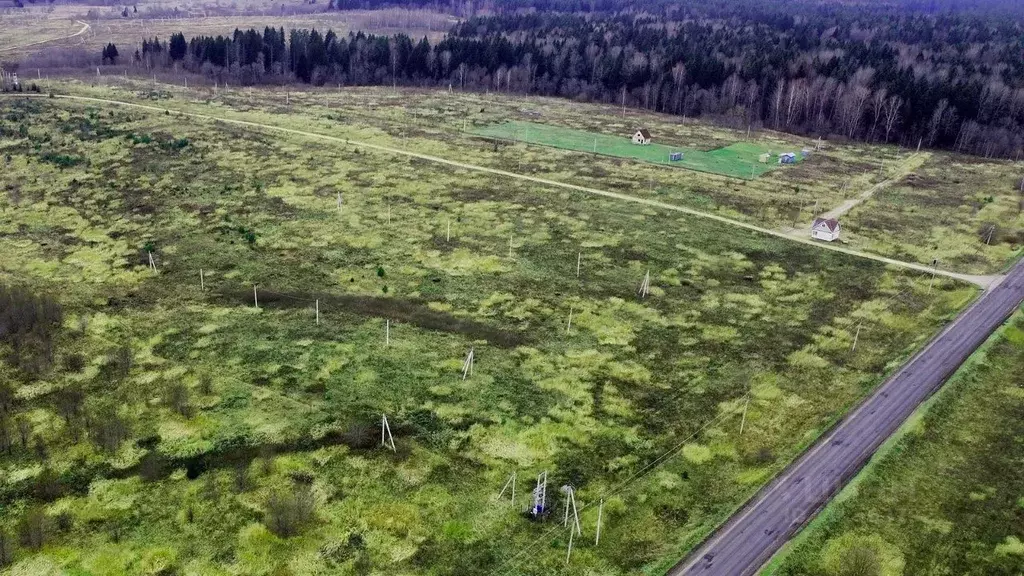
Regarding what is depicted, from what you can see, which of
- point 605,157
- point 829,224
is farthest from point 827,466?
point 605,157

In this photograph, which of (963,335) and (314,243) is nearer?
(963,335)

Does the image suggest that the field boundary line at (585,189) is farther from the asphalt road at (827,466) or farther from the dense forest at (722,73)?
the dense forest at (722,73)

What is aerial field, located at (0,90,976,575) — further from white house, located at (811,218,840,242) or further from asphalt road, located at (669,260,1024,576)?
white house, located at (811,218,840,242)

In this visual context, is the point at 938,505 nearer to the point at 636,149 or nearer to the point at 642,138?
the point at 636,149

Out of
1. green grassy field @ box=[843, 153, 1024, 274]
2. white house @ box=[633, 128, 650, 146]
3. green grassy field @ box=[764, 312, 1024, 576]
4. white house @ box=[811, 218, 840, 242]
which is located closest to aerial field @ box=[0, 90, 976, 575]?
white house @ box=[811, 218, 840, 242]

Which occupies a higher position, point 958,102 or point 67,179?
point 958,102

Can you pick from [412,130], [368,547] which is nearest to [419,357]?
[368,547]

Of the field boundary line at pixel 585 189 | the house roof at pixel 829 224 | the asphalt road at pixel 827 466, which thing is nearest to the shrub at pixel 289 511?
the asphalt road at pixel 827 466

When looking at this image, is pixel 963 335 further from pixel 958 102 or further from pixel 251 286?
pixel 958 102
